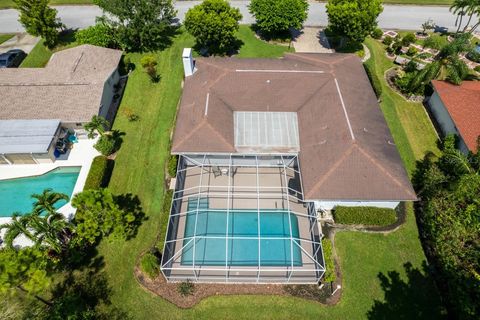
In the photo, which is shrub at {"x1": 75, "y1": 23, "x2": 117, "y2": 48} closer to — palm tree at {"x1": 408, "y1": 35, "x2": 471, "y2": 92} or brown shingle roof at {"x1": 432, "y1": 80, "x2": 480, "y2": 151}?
palm tree at {"x1": 408, "y1": 35, "x2": 471, "y2": 92}

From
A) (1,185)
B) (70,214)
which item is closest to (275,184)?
(70,214)

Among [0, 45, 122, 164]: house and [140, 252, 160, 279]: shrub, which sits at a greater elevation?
[0, 45, 122, 164]: house

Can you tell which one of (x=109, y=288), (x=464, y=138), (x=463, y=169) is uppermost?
(x=463, y=169)

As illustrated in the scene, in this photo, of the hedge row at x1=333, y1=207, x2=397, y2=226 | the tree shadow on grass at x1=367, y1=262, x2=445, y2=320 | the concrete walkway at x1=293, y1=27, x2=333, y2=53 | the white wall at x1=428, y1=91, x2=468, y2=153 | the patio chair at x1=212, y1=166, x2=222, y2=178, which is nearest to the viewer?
the tree shadow on grass at x1=367, y1=262, x2=445, y2=320

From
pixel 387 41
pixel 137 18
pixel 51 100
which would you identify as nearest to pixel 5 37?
pixel 137 18

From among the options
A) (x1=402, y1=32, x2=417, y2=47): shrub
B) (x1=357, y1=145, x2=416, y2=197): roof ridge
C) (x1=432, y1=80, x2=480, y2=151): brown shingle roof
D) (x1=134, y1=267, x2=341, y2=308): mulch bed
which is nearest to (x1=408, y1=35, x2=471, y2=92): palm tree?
(x1=432, y1=80, x2=480, y2=151): brown shingle roof

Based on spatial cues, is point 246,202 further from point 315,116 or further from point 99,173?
point 99,173

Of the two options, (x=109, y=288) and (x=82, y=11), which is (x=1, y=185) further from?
(x=82, y=11)

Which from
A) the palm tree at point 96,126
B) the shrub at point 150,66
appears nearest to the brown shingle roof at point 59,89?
the palm tree at point 96,126

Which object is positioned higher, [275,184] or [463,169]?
[463,169]
